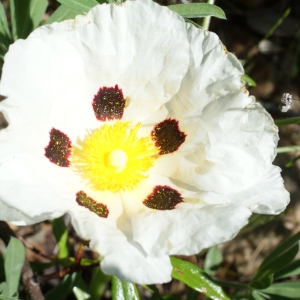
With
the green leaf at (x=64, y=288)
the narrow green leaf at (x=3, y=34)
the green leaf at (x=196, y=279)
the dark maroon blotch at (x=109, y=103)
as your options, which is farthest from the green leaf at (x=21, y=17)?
the green leaf at (x=196, y=279)

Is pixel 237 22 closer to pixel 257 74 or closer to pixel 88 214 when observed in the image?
pixel 257 74

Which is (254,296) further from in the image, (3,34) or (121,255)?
(3,34)

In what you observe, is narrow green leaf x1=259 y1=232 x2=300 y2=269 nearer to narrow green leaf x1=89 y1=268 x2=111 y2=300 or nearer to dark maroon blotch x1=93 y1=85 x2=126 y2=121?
narrow green leaf x1=89 y1=268 x2=111 y2=300

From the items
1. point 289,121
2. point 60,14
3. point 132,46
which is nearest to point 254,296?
Result: point 289,121

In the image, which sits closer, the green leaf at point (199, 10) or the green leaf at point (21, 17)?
the green leaf at point (199, 10)

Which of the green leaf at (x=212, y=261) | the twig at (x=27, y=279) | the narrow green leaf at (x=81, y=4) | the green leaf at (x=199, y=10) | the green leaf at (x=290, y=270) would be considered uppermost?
the narrow green leaf at (x=81, y=4)

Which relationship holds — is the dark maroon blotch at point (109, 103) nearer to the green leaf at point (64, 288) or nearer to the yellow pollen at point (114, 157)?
the yellow pollen at point (114, 157)

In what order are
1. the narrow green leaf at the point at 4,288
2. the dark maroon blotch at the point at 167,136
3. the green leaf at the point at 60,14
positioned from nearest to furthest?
the narrow green leaf at the point at 4,288
the dark maroon blotch at the point at 167,136
the green leaf at the point at 60,14

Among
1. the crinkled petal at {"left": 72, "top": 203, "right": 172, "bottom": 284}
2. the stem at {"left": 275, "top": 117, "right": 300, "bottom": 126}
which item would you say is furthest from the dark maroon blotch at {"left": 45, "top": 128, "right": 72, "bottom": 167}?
the stem at {"left": 275, "top": 117, "right": 300, "bottom": 126}
